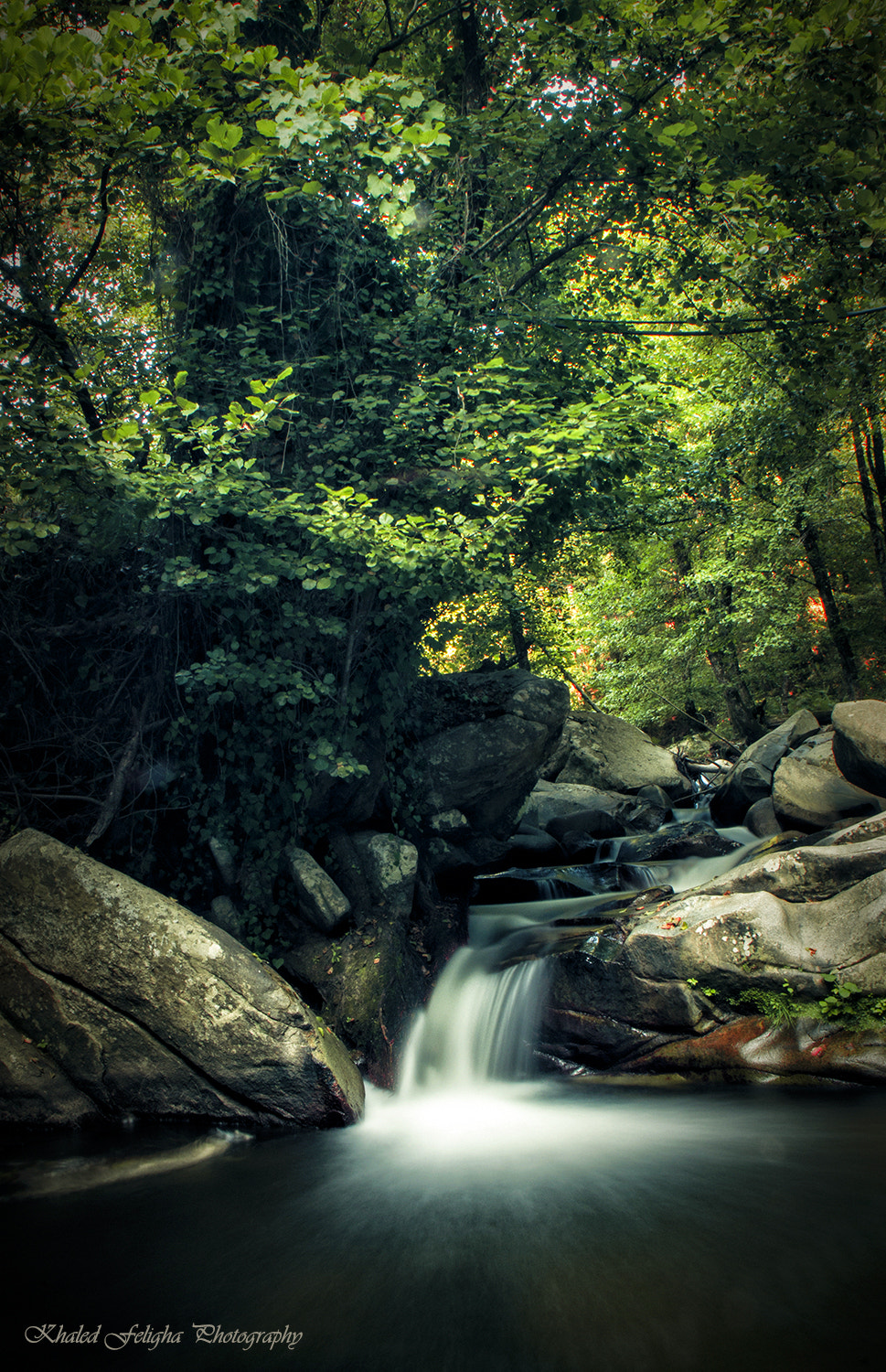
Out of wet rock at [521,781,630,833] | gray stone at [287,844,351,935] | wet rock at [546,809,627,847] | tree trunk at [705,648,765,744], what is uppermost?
tree trunk at [705,648,765,744]

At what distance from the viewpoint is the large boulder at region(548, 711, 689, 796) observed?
54.1 feet

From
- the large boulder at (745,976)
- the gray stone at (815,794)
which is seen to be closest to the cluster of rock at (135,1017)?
the large boulder at (745,976)

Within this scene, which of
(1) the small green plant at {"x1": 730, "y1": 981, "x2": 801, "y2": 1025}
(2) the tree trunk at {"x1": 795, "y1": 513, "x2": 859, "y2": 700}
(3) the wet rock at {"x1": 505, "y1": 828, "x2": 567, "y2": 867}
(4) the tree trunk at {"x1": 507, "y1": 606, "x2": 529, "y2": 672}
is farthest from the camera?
(2) the tree trunk at {"x1": 795, "y1": 513, "x2": 859, "y2": 700}

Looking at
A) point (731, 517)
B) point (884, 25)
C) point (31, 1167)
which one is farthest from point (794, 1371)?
point (731, 517)

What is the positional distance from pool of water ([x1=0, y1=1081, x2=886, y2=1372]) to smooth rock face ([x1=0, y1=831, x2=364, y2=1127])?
0.88 feet

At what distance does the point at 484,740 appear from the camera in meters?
9.41

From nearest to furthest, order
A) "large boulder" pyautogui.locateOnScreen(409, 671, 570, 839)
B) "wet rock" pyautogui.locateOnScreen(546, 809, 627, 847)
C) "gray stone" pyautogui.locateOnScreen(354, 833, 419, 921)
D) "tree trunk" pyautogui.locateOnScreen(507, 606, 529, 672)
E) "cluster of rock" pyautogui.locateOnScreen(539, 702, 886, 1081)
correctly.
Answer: "cluster of rock" pyautogui.locateOnScreen(539, 702, 886, 1081)
"gray stone" pyautogui.locateOnScreen(354, 833, 419, 921)
"large boulder" pyautogui.locateOnScreen(409, 671, 570, 839)
"wet rock" pyautogui.locateOnScreen(546, 809, 627, 847)
"tree trunk" pyautogui.locateOnScreen(507, 606, 529, 672)

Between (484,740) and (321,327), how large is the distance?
5213 millimetres

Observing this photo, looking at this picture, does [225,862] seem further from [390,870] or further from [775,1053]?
[775,1053]

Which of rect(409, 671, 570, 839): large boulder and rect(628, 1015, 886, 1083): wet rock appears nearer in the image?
rect(628, 1015, 886, 1083): wet rock

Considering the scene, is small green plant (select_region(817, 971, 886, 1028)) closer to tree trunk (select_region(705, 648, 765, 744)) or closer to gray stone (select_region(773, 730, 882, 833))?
gray stone (select_region(773, 730, 882, 833))

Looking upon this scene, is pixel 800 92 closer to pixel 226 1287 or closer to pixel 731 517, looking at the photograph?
pixel 226 1287

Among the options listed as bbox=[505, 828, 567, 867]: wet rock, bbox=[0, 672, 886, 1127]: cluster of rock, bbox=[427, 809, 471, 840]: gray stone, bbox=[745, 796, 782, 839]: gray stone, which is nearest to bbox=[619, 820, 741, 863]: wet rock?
bbox=[745, 796, 782, 839]: gray stone

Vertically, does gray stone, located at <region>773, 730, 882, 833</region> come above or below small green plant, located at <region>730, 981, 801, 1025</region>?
above
